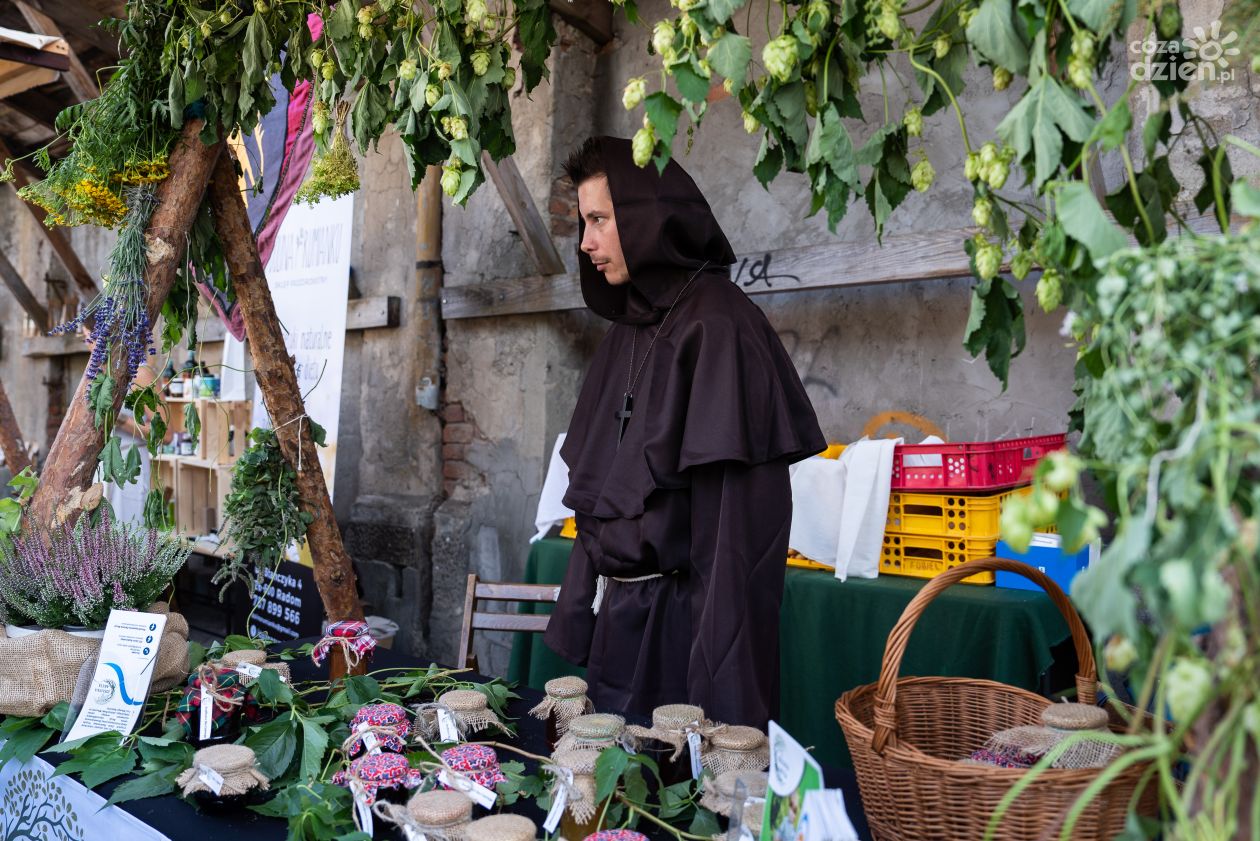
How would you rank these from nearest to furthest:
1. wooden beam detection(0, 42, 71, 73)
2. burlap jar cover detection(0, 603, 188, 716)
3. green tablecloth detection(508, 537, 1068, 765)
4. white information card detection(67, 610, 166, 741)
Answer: white information card detection(67, 610, 166, 741), burlap jar cover detection(0, 603, 188, 716), green tablecloth detection(508, 537, 1068, 765), wooden beam detection(0, 42, 71, 73)

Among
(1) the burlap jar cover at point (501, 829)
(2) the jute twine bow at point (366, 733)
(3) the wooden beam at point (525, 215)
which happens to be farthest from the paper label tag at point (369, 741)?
(3) the wooden beam at point (525, 215)

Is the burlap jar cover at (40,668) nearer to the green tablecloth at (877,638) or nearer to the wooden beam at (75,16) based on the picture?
the green tablecloth at (877,638)

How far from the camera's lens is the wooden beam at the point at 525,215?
3.94 metres

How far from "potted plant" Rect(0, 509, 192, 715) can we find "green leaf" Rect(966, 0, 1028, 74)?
5.47ft

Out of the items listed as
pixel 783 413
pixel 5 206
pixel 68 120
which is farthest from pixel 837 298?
pixel 5 206

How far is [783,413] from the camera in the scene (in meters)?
2.08

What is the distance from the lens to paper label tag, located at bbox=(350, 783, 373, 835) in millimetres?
1199

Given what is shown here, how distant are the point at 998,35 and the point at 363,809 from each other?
3.82ft

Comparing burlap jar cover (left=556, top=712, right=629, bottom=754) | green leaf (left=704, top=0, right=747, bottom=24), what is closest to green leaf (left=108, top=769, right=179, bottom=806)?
burlap jar cover (left=556, top=712, right=629, bottom=754)

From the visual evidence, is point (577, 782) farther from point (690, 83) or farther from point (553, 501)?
point (553, 501)

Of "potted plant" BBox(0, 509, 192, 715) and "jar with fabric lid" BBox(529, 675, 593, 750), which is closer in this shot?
"jar with fabric lid" BBox(529, 675, 593, 750)

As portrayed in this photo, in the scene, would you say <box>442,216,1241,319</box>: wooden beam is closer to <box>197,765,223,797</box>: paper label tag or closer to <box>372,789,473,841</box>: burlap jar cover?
<box>372,789,473,841</box>: burlap jar cover

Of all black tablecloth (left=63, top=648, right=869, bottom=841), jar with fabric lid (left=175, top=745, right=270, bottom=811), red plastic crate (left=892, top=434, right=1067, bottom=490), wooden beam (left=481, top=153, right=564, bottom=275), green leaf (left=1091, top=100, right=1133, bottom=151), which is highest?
wooden beam (left=481, top=153, right=564, bottom=275)

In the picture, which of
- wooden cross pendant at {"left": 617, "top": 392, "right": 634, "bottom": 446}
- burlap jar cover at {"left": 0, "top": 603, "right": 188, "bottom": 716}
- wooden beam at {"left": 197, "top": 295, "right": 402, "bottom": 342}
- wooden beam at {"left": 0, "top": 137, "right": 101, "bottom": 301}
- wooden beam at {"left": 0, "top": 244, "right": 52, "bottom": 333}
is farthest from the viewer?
wooden beam at {"left": 0, "top": 244, "right": 52, "bottom": 333}
